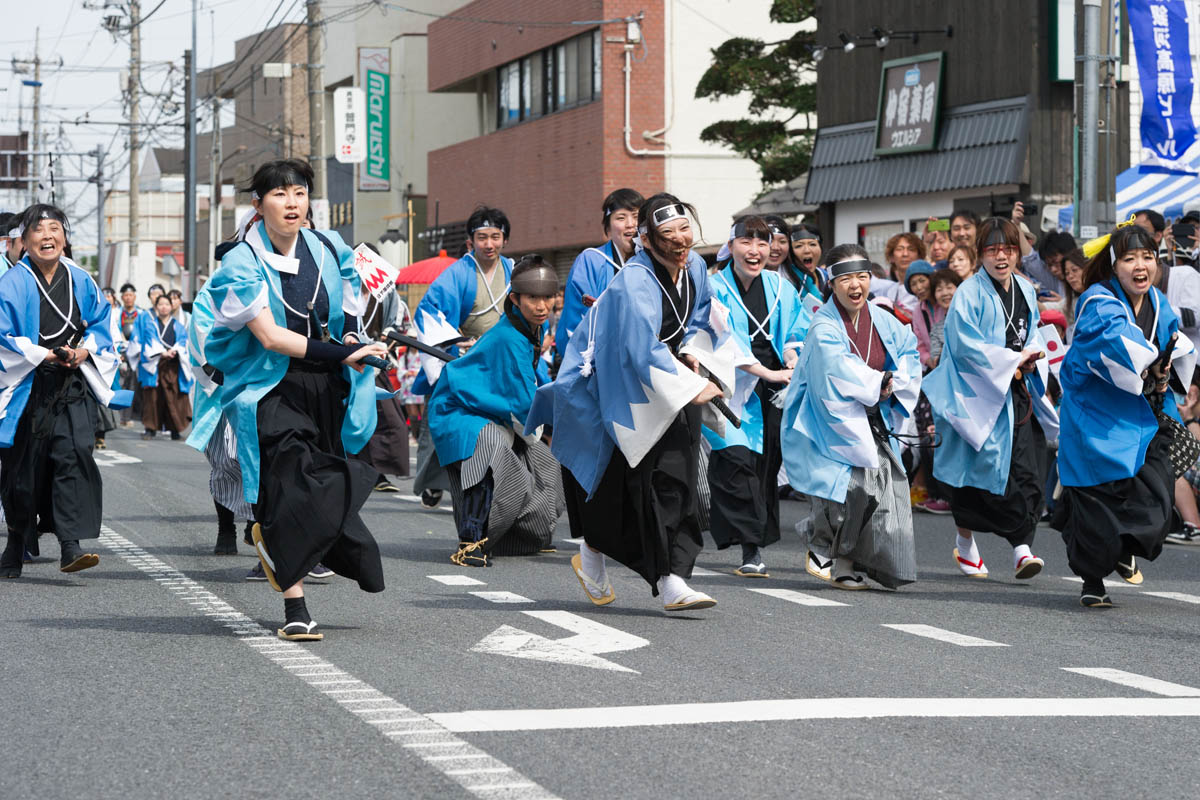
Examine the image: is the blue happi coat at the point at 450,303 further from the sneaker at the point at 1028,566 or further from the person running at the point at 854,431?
the sneaker at the point at 1028,566

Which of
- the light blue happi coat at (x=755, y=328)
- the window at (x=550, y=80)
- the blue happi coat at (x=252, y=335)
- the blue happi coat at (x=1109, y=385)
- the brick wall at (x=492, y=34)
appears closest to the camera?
the blue happi coat at (x=252, y=335)

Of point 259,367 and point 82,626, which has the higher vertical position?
point 259,367

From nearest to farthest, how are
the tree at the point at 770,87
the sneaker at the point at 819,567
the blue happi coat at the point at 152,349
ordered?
1. the sneaker at the point at 819,567
2. the blue happi coat at the point at 152,349
3. the tree at the point at 770,87

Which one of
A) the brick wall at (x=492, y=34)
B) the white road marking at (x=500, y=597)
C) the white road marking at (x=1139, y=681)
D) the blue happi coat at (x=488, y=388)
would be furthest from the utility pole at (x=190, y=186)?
the white road marking at (x=1139, y=681)

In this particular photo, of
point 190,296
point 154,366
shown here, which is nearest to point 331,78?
point 190,296

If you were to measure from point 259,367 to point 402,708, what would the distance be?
201 cm

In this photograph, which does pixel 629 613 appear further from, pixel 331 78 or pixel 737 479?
pixel 331 78

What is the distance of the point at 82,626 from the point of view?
7070 mm

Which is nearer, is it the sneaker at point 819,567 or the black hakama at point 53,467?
Answer: the black hakama at point 53,467

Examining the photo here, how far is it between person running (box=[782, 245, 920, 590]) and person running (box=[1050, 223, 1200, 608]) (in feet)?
2.74

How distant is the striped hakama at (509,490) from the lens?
9500 mm

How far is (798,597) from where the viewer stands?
8352mm

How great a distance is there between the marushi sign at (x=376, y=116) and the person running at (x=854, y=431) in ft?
109

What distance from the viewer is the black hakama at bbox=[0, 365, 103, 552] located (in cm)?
869
